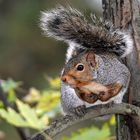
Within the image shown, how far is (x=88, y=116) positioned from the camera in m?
1.34

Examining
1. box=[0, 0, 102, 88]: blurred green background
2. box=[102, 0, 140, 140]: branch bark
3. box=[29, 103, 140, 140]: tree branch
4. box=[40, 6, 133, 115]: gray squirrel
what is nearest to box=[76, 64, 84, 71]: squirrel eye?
box=[40, 6, 133, 115]: gray squirrel

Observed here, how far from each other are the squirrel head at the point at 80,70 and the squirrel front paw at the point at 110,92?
51 millimetres

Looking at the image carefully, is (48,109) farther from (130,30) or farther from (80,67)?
(130,30)

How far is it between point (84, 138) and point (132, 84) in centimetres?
19

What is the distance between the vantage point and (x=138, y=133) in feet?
5.03

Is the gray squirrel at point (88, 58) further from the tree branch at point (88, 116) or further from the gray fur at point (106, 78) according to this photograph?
the tree branch at point (88, 116)

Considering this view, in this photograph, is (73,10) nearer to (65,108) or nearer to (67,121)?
(65,108)

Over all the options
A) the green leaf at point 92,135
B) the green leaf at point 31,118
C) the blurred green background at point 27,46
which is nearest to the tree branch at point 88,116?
the green leaf at point 31,118

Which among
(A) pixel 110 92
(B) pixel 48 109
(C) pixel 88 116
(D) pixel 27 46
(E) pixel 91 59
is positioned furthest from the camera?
(D) pixel 27 46

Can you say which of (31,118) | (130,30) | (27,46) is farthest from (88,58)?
(27,46)

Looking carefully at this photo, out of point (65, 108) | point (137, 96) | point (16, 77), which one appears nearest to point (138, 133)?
point (137, 96)

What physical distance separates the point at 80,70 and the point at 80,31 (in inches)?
5.8

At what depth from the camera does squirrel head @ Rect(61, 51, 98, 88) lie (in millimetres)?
A: 1551

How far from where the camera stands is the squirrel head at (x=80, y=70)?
5.09 ft
